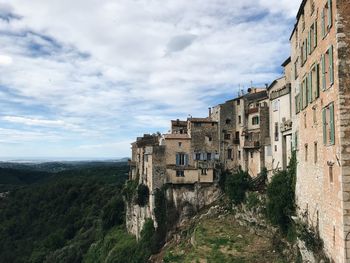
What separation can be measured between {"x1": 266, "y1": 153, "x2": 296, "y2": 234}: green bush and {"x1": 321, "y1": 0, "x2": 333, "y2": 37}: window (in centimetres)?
1230

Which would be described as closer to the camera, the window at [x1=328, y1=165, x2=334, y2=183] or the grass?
the window at [x1=328, y1=165, x2=334, y2=183]

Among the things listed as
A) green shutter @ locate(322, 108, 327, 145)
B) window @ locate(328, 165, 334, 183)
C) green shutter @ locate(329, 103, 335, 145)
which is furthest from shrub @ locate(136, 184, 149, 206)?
green shutter @ locate(329, 103, 335, 145)

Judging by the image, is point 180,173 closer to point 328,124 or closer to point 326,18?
point 328,124

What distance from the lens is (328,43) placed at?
58.3 feet

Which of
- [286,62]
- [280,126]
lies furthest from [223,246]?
[286,62]

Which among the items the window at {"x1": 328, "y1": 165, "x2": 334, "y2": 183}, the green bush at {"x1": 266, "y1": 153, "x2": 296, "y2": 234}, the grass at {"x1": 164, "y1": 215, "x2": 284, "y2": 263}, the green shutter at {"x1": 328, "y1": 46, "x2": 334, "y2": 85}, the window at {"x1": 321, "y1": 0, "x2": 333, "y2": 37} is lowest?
the grass at {"x1": 164, "y1": 215, "x2": 284, "y2": 263}

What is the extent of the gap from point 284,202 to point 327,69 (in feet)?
45.4

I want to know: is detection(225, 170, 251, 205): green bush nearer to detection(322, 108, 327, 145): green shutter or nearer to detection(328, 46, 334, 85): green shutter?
detection(322, 108, 327, 145): green shutter

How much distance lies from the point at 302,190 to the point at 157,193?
26.5m

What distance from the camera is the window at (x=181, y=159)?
4950 centimetres

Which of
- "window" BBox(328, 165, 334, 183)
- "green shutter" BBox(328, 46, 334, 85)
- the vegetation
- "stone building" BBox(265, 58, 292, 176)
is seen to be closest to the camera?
"green shutter" BBox(328, 46, 334, 85)

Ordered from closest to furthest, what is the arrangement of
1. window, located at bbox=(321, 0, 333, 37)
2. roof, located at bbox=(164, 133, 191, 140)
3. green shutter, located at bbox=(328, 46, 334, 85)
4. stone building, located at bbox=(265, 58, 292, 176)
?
green shutter, located at bbox=(328, 46, 334, 85), window, located at bbox=(321, 0, 333, 37), stone building, located at bbox=(265, 58, 292, 176), roof, located at bbox=(164, 133, 191, 140)

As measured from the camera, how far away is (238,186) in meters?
42.3

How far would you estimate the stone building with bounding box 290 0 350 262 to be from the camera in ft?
52.6
